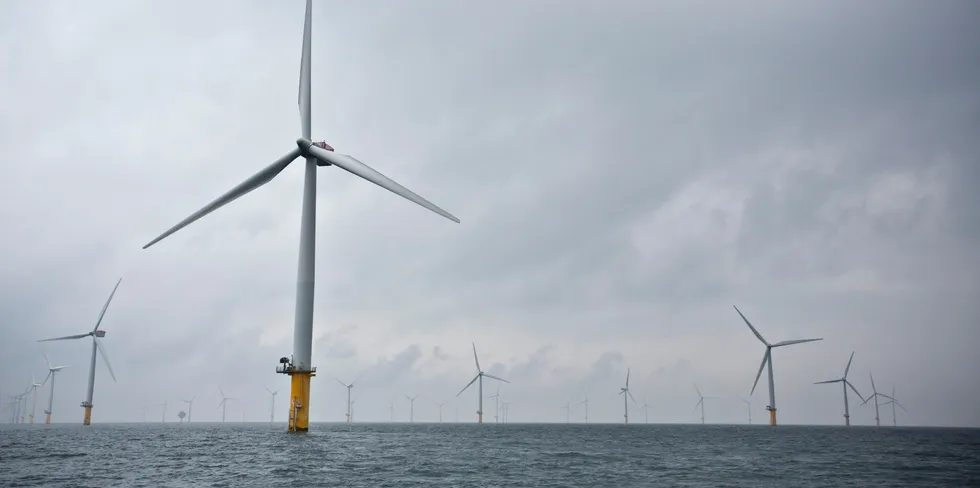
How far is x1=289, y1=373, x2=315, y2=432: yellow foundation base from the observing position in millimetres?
80812

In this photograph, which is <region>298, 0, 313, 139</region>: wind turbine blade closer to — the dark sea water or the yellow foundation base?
the yellow foundation base

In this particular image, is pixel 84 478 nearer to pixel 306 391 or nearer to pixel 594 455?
pixel 306 391

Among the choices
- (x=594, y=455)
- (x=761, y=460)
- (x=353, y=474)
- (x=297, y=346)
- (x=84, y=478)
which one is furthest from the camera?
(x=297, y=346)

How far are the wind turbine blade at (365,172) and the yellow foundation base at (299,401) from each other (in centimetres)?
2506

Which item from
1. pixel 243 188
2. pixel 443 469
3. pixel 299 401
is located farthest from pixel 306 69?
pixel 443 469

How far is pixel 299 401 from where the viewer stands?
83562mm

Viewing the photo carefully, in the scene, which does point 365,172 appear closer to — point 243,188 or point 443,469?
point 243,188

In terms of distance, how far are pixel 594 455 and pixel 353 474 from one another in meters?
35.1

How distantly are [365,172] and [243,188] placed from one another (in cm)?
1548

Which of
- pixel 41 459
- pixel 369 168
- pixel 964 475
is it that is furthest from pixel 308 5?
pixel 964 475

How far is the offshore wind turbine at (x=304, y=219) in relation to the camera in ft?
264

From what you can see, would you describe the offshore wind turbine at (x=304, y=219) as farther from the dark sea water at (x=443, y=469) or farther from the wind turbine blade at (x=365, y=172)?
the dark sea water at (x=443, y=469)

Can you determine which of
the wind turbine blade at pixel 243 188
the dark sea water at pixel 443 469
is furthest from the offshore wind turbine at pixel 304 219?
the dark sea water at pixel 443 469

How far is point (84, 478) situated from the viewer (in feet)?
150
